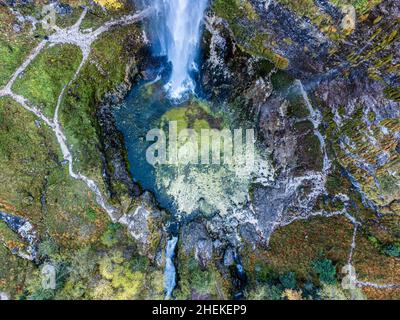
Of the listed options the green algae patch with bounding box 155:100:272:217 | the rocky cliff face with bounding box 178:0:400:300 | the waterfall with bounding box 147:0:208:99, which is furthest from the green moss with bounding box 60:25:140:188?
the rocky cliff face with bounding box 178:0:400:300

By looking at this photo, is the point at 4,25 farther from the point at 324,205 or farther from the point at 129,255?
the point at 324,205

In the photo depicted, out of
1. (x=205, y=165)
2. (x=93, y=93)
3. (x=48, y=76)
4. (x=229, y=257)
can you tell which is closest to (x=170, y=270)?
(x=229, y=257)

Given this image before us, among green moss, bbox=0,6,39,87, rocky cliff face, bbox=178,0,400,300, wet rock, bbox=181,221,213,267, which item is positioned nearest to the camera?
rocky cliff face, bbox=178,0,400,300

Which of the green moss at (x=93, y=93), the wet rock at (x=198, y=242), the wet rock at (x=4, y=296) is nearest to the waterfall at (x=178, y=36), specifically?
the green moss at (x=93, y=93)

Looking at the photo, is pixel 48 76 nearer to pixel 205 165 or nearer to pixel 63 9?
pixel 63 9

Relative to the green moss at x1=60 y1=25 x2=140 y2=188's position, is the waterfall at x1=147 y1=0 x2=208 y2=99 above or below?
above

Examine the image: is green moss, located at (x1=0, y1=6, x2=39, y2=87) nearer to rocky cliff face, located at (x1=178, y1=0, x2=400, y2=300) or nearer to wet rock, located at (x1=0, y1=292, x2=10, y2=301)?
wet rock, located at (x1=0, y1=292, x2=10, y2=301)
